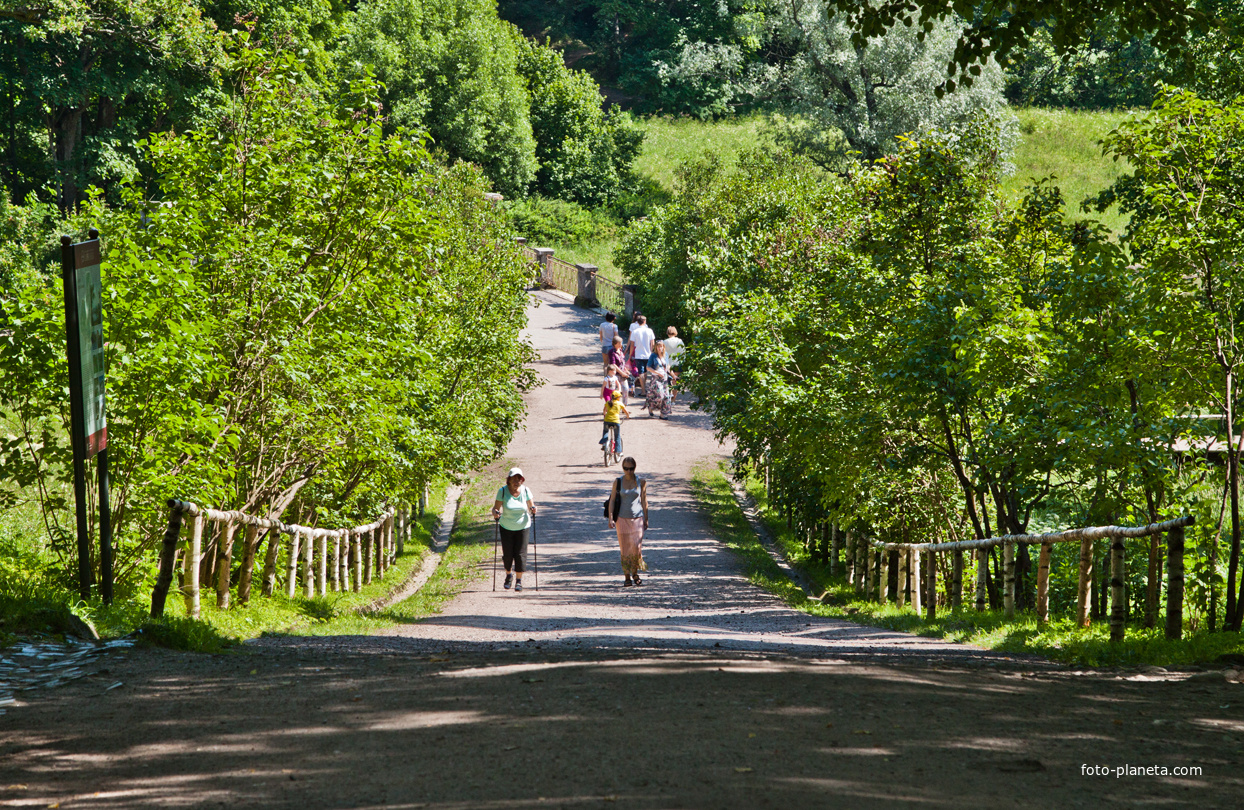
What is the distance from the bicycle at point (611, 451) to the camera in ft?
76.2

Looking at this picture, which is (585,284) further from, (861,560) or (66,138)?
(861,560)

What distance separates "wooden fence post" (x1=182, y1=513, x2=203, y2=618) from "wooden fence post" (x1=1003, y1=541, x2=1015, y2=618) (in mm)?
6928

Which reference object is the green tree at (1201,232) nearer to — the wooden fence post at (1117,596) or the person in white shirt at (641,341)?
the wooden fence post at (1117,596)

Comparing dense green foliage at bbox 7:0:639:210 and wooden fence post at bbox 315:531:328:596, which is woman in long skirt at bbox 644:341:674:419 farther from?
wooden fence post at bbox 315:531:328:596

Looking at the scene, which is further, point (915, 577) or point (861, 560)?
point (861, 560)

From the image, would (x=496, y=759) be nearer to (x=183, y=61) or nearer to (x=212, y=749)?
(x=212, y=749)

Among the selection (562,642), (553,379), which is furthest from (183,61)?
(562,642)

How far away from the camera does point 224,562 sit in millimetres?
9797

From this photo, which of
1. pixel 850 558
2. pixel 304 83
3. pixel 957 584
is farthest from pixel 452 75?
pixel 957 584

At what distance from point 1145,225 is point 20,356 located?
9001 mm

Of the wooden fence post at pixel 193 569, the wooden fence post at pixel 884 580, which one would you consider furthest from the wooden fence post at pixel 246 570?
the wooden fence post at pixel 884 580

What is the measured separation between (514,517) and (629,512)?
1.42m

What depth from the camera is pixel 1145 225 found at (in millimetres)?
9734

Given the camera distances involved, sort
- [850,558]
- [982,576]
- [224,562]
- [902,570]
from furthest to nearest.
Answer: [850,558] < [902,570] < [982,576] < [224,562]
